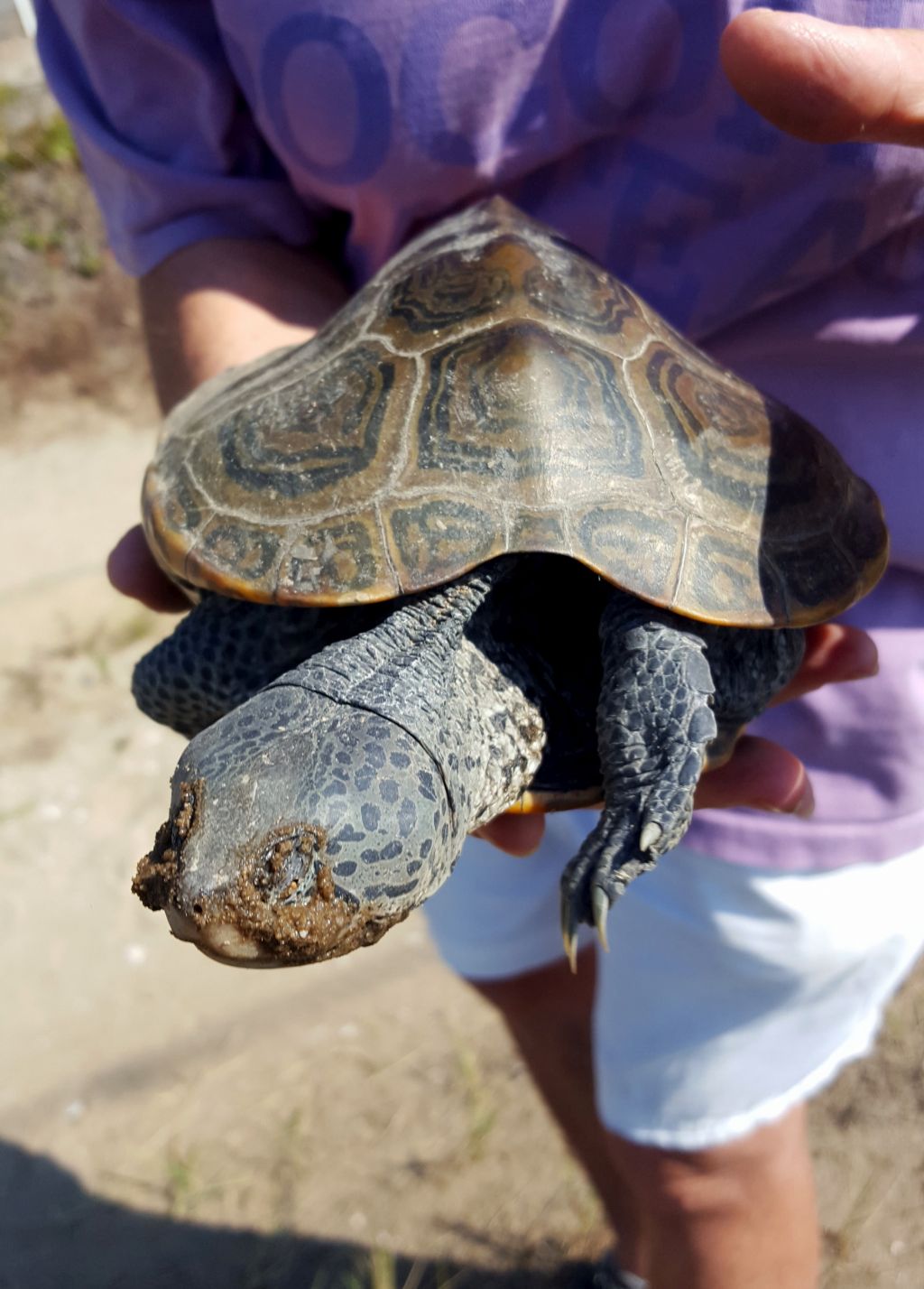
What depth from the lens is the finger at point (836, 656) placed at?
1.47 meters

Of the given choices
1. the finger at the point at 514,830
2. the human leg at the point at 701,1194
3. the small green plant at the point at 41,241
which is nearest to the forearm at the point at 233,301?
the finger at the point at 514,830

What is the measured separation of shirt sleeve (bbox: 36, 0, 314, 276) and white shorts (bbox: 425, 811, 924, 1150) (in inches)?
48.5

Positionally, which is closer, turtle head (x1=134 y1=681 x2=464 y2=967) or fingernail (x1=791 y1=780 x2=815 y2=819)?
turtle head (x1=134 y1=681 x2=464 y2=967)

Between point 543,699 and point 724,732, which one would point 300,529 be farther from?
point 724,732

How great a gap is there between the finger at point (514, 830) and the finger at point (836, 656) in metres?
0.39

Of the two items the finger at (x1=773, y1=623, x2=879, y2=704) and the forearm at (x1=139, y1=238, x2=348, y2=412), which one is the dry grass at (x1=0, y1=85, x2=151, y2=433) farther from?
the finger at (x1=773, y1=623, x2=879, y2=704)

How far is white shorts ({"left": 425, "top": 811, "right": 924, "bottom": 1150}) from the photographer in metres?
1.75

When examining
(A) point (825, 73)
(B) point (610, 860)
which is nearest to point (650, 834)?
(B) point (610, 860)

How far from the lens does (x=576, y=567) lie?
1.36 m

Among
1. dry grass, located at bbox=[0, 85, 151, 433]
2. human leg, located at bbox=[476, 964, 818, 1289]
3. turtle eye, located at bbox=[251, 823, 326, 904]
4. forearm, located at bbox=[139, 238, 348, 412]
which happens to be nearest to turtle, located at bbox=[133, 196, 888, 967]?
turtle eye, located at bbox=[251, 823, 326, 904]

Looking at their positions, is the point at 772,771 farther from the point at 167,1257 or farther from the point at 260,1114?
the point at 167,1257

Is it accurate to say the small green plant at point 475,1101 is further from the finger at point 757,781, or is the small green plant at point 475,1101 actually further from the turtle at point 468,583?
the turtle at point 468,583

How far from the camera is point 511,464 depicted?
1.18 meters

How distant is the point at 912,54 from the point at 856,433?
56 centimetres
